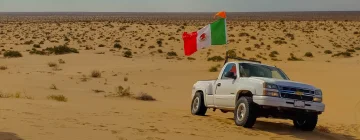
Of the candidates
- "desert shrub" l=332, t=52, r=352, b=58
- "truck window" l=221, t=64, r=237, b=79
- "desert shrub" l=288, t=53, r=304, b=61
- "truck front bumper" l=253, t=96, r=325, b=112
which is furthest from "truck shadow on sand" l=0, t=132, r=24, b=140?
"desert shrub" l=332, t=52, r=352, b=58

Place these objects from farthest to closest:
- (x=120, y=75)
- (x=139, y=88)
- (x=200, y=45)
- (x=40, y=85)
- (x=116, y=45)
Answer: (x=116, y=45)
(x=120, y=75)
(x=139, y=88)
(x=40, y=85)
(x=200, y=45)

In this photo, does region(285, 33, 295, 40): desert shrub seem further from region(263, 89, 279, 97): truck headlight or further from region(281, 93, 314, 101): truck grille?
region(263, 89, 279, 97): truck headlight

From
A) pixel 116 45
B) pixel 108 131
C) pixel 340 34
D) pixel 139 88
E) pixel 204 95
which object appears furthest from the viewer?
pixel 340 34

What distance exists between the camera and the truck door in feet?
43.5

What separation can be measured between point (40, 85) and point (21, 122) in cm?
1281

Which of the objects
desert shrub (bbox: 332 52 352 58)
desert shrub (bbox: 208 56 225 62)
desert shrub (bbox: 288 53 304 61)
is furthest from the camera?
desert shrub (bbox: 332 52 352 58)

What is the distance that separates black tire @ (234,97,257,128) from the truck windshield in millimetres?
1029

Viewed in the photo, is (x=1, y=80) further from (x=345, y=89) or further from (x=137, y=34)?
(x=137, y=34)

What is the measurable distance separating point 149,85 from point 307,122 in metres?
14.3

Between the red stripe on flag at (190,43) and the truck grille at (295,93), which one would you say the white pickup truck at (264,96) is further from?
the red stripe on flag at (190,43)

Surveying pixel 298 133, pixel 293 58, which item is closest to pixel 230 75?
pixel 298 133

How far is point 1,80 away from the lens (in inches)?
943

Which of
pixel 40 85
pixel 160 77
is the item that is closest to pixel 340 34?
pixel 160 77

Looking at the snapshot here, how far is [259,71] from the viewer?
13586 millimetres
